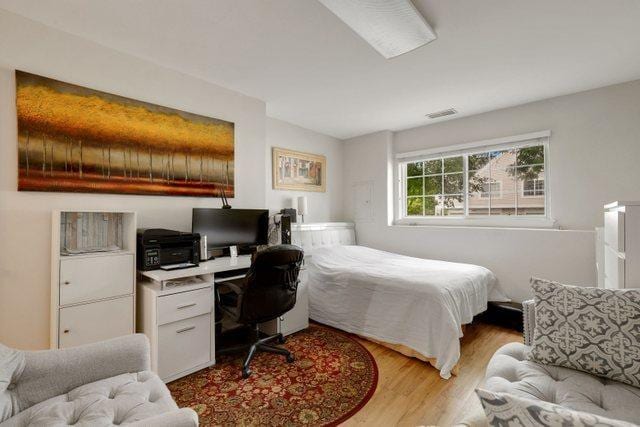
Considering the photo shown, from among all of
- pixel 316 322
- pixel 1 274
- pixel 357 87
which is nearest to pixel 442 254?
pixel 316 322

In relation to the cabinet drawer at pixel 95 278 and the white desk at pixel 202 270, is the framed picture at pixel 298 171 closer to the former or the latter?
the white desk at pixel 202 270

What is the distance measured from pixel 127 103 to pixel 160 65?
18.8 inches

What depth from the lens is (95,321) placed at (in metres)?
1.98

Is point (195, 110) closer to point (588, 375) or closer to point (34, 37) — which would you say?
point (34, 37)

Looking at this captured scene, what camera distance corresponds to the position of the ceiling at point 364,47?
5.98 feet

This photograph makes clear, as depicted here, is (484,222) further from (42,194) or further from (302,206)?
(42,194)

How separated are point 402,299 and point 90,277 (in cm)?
241

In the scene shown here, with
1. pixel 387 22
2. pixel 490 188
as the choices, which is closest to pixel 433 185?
pixel 490 188

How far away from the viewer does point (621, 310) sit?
1.27 meters

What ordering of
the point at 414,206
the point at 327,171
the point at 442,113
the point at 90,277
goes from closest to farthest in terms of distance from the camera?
the point at 90,277, the point at 442,113, the point at 414,206, the point at 327,171

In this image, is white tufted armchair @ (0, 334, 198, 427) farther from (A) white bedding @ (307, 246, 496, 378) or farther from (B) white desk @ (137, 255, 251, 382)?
(A) white bedding @ (307, 246, 496, 378)

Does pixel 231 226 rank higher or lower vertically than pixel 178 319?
higher

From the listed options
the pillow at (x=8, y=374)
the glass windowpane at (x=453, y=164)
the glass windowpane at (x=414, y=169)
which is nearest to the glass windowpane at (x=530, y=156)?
the glass windowpane at (x=453, y=164)

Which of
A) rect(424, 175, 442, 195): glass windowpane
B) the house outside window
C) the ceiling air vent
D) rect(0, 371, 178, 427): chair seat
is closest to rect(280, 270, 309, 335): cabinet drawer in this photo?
rect(0, 371, 178, 427): chair seat
